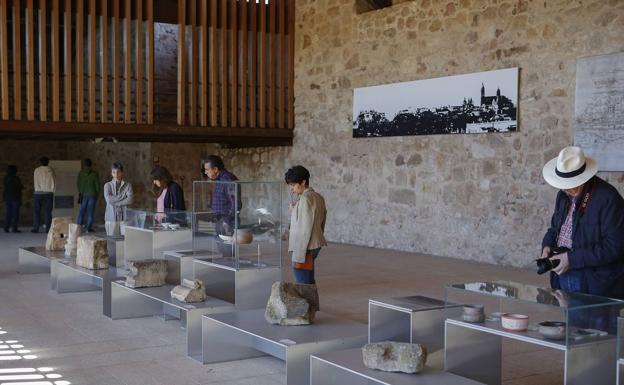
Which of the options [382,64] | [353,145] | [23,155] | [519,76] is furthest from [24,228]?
[519,76]

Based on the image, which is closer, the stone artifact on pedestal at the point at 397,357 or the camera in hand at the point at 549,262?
the stone artifact on pedestal at the point at 397,357

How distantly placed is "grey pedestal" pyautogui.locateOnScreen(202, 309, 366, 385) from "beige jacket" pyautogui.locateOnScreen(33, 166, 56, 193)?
10.4m

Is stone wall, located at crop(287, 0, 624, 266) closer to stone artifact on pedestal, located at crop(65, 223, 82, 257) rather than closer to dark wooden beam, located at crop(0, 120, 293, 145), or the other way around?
dark wooden beam, located at crop(0, 120, 293, 145)

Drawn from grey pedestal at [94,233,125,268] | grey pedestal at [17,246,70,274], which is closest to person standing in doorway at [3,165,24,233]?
grey pedestal at [17,246,70,274]

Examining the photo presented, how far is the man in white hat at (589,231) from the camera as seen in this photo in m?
4.01

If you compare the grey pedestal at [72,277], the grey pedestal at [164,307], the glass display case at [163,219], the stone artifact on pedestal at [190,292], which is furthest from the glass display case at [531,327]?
the grey pedestal at [72,277]

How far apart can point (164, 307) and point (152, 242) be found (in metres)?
1.32

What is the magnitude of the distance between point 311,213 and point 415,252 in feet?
17.3

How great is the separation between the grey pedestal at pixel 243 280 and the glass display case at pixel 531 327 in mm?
1993

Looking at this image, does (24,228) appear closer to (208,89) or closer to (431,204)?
(208,89)

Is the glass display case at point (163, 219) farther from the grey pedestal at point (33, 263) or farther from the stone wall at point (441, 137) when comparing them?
the stone wall at point (441, 137)

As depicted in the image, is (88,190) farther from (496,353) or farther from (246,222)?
(496,353)

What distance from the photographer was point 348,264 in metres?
9.68

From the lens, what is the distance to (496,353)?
4.02 meters
